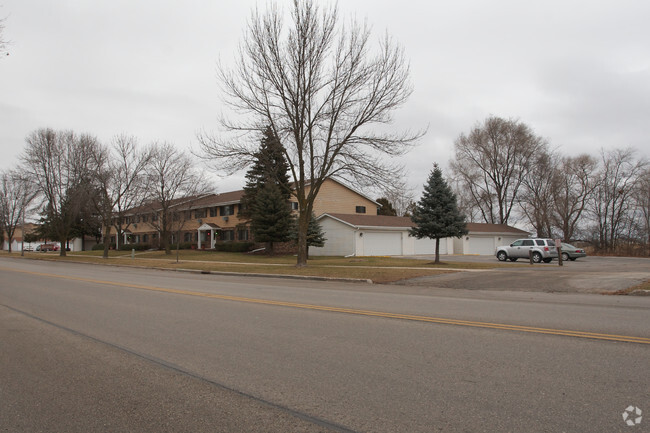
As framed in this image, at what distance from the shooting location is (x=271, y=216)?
39969mm

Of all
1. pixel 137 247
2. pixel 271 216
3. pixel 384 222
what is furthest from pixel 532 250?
pixel 137 247

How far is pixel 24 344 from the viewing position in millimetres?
7051

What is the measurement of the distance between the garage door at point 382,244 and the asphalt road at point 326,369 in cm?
3023

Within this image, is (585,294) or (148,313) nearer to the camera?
(148,313)

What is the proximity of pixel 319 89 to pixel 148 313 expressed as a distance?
16767 millimetres

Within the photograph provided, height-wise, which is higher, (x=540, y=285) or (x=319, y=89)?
(x=319, y=89)

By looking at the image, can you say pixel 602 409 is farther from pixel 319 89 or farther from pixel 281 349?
pixel 319 89

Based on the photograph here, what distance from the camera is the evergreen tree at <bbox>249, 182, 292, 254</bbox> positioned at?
40.0 m

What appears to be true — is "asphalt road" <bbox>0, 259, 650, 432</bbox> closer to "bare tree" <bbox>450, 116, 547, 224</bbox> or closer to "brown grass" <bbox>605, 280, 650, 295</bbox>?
"brown grass" <bbox>605, 280, 650, 295</bbox>

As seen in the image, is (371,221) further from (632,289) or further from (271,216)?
(632,289)

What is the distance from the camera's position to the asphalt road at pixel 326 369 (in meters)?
3.89

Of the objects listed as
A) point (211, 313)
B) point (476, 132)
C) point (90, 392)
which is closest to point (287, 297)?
point (211, 313)

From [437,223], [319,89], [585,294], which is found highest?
[319,89]

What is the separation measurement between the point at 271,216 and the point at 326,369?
115ft
